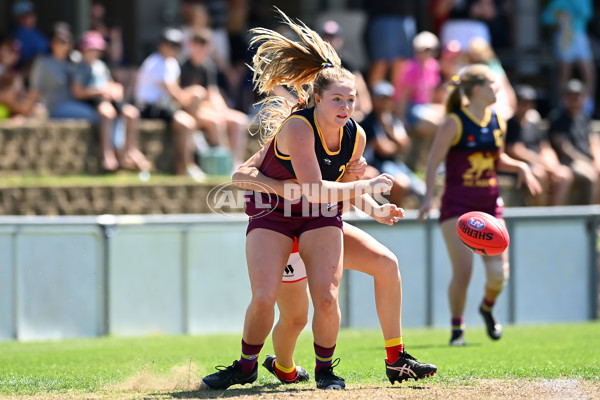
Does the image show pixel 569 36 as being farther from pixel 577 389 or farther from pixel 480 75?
pixel 577 389

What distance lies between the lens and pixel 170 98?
13.6 meters

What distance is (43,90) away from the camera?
13523mm

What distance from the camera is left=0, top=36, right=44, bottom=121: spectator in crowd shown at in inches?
538

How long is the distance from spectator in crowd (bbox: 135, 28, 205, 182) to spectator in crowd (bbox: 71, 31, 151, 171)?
0.32m

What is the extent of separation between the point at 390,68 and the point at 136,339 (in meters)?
6.68

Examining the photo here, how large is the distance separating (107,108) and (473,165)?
6.04 m

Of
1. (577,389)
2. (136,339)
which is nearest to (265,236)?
(577,389)

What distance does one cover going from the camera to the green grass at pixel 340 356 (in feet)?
21.1

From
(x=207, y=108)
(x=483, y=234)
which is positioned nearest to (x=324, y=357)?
(x=483, y=234)

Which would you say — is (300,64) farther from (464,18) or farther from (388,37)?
(464,18)

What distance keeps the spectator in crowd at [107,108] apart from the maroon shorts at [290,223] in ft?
24.3

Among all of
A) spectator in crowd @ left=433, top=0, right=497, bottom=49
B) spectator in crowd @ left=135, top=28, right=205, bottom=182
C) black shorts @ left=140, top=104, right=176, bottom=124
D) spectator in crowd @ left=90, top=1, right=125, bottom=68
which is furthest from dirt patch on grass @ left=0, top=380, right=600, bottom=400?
spectator in crowd @ left=433, top=0, right=497, bottom=49

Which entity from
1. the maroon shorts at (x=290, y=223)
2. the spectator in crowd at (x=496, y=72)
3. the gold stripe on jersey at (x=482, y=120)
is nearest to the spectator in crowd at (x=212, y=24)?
the spectator in crowd at (x=496, y=72)

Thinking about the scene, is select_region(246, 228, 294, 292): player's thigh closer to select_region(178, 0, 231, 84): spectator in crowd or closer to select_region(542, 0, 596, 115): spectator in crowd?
select_region(178, 0, 231, 84): spectator in crowd
